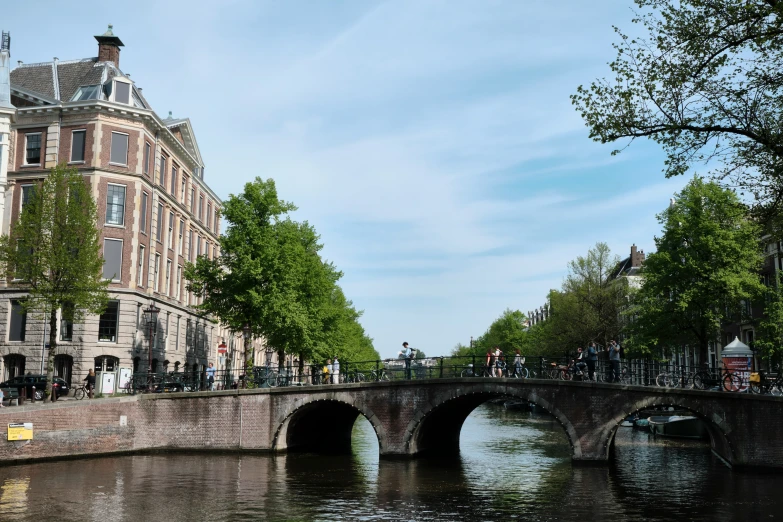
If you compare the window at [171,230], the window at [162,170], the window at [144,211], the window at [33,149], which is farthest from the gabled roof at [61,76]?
the window at [171,230]

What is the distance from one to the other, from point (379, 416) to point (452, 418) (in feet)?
21.7

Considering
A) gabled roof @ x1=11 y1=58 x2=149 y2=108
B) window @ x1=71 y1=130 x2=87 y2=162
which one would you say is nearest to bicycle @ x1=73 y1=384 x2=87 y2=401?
window @ x1=71 y1=130 x2=87 y2=162

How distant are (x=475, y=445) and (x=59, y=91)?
109 ft

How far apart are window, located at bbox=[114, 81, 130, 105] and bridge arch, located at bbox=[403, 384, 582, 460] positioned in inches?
1070

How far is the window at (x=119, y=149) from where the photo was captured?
153 feet

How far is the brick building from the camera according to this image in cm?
4450

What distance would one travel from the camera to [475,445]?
4175cm

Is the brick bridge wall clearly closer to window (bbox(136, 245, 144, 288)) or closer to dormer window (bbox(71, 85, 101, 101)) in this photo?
window (bbox(136, 245, 144, 288))

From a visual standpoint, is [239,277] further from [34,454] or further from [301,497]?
[301,497]

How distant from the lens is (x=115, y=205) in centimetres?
4653

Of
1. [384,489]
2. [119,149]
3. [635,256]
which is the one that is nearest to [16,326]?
[119,149]

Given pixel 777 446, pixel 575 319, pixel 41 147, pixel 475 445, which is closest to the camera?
pixel 777 446

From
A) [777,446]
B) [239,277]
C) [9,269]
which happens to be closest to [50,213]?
[9,269]

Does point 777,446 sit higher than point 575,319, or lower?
lower
